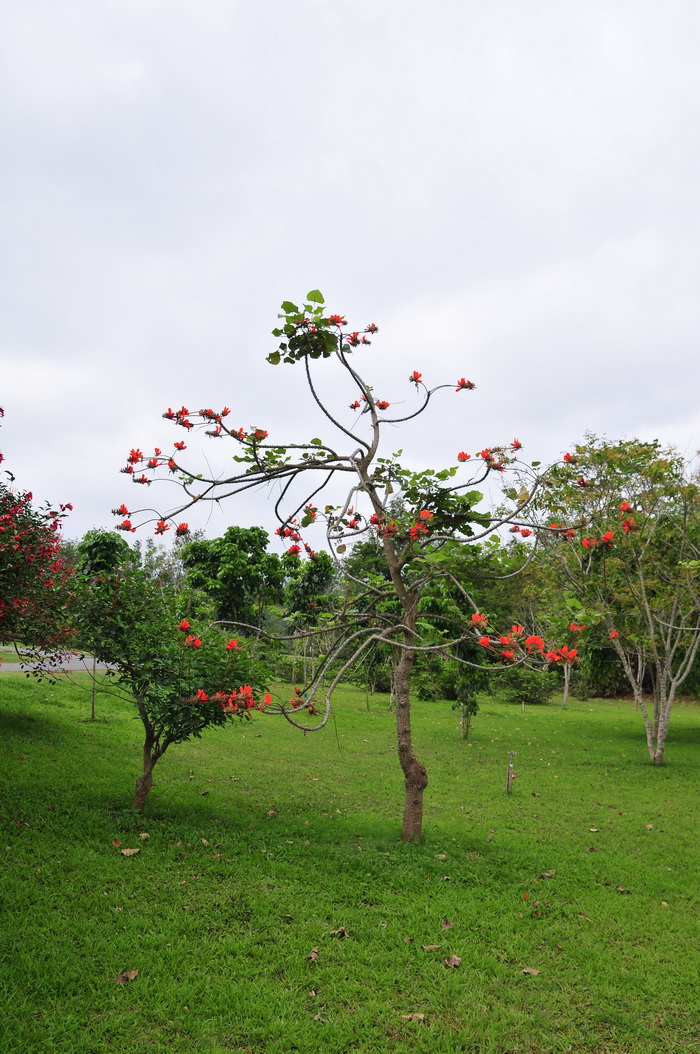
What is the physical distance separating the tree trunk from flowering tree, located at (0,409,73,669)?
3.63 meters

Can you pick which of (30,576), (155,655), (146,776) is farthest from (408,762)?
(30,576)

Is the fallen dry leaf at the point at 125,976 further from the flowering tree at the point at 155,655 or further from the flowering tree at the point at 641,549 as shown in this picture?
the flowering tree at the point at 641,549

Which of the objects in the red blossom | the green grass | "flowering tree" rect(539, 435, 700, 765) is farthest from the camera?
"flowering tree" rect(539, 435, 700, 765)

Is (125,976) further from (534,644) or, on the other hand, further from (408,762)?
(534,644)

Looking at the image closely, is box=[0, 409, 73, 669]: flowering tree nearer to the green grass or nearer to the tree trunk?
the green grass

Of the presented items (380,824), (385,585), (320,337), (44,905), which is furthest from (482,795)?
(320,337)

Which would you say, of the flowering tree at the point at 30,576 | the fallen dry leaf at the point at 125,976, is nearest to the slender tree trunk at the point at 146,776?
the flowering tree at the point at 30,576

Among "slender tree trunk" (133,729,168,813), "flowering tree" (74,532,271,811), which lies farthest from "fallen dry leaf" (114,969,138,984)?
"slender tree trunk" (133,729,168,813)

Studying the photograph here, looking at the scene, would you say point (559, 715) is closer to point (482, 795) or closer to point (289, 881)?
point (482, 795)

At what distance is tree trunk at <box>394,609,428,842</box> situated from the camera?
608cm

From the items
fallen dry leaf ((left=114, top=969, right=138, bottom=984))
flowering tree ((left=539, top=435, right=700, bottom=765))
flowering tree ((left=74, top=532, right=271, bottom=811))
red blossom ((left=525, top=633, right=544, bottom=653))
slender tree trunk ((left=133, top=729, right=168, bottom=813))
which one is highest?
flowering tree ((left=539, top=435, right=700, bottom=765))

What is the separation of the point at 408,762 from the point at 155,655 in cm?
293

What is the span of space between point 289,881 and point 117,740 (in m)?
6.26

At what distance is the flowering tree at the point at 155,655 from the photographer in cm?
595
